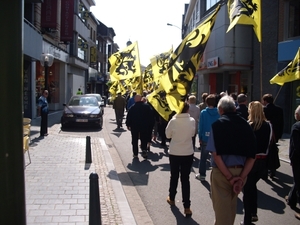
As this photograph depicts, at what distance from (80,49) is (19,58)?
36.5 m

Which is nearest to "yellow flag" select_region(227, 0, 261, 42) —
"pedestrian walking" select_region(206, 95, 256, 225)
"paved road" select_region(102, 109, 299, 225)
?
"paved road" select_region(102, 109, 299, 225)

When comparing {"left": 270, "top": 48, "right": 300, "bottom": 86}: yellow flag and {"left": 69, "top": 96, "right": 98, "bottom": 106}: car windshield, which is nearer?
{"left": 270, "top": 48, "right": 300, "bottom": 86}: yellow flag

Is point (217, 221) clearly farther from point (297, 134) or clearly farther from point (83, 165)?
point (83, 165)

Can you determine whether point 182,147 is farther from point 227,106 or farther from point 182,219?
point 227,106

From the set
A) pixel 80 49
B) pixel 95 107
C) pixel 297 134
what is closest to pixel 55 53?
pixel 95 107

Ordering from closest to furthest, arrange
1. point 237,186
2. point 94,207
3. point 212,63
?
point 94,207 → point 237,186 → point 212,63

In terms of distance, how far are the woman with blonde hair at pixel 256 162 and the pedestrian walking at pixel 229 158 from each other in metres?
0.84

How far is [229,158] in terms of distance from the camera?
4262mm

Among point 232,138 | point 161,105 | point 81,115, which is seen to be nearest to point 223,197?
point 232,138

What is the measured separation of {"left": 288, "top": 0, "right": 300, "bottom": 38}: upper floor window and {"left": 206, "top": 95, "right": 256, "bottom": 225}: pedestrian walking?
44.3ft

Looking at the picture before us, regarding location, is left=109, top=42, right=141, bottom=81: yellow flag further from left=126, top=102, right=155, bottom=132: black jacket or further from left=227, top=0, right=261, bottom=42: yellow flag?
left=227, top=0, right=261, bottom=42: yellow flag

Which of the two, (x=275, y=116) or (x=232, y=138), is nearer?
(x=232, y=138)

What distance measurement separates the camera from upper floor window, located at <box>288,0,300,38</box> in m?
16.2

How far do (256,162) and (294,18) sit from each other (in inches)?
519
